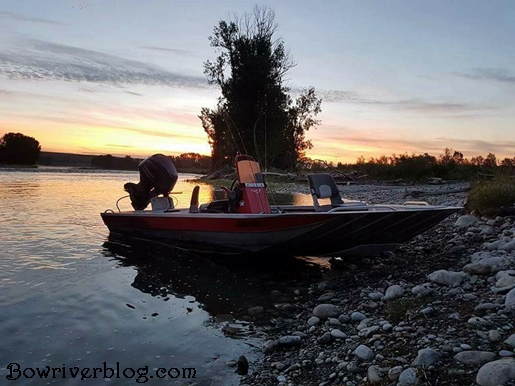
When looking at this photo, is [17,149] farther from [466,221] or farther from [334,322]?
[334,322]

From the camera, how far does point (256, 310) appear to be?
232 inches

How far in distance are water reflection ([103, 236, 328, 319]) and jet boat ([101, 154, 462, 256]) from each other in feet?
1.00

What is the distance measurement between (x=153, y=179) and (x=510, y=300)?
28.4 feet

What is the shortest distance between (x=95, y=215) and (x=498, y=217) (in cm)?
1271

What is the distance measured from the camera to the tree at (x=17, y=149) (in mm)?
70750

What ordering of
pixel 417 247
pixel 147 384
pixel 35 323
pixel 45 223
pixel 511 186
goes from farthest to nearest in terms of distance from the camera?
1. pixel 45 223
2. pixel 511 186
3. pixel 417 247
4. pixel 35 323
5. pixel 147 384

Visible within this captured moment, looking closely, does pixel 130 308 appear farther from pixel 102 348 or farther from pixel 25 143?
pixel 25 143

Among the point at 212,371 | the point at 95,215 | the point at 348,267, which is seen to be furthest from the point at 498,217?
the point at 95,215

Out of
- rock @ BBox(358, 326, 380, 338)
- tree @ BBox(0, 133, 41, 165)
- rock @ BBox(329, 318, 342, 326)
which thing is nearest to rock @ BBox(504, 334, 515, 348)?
rock @ BBox(358, 326, 380, 338)

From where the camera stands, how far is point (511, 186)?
936cm

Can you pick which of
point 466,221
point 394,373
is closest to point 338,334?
point 394,373

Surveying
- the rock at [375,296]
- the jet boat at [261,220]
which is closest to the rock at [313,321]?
the rock at [375,296]

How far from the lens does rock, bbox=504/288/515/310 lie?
13.1 feet

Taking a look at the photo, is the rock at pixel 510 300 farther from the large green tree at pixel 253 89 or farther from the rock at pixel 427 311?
the large green tree at pixel 253 89
